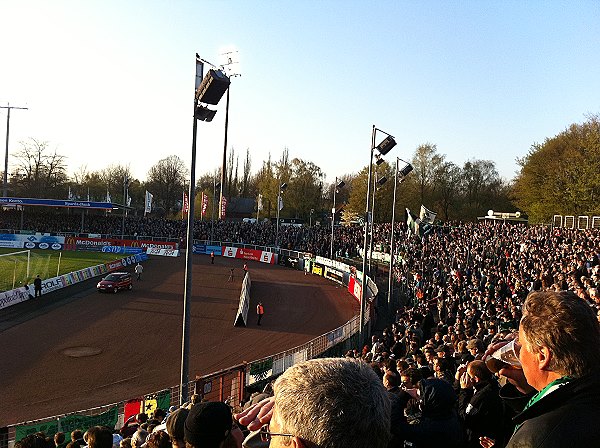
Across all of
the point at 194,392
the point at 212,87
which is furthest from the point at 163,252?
the point at 212,87

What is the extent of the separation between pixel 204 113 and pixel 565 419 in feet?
41.4

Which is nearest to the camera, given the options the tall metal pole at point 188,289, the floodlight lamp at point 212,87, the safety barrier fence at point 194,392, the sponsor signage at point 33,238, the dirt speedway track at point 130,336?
the safety barrier fence at point 194,392

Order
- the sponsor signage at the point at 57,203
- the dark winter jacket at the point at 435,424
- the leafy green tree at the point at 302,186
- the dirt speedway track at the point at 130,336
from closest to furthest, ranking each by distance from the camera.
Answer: the dark winter jacket at the point at 435,424 → the dirt speedway track at the point at 130,336 → the sponsor signage at the point at 57,203 → the leafy green tree at the point at 302,186

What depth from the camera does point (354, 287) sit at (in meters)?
38.1

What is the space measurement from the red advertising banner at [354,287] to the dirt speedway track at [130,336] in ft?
1.84

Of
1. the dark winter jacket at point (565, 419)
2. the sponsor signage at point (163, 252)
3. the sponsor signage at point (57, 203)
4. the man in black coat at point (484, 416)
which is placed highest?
the sponsor signage at point (57, 203)

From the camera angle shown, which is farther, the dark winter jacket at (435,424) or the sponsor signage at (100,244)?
the sponsor signage at (100,244)

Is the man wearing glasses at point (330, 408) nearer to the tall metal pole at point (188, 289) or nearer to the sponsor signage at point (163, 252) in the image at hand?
the tall metal pole at point (188, 289)

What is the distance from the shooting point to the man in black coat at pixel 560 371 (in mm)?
2062

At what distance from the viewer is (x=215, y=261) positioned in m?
57.4

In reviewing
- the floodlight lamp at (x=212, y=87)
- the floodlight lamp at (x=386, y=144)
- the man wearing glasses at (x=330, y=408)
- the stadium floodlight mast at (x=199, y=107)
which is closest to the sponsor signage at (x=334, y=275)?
the floodlight lamp at (x=386, y=144)

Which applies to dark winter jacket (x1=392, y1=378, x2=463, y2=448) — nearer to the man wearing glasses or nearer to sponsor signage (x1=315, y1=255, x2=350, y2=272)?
the man wearing glasses

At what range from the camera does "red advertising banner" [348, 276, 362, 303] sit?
35.3 m

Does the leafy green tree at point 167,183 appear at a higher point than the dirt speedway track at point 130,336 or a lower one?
higher
